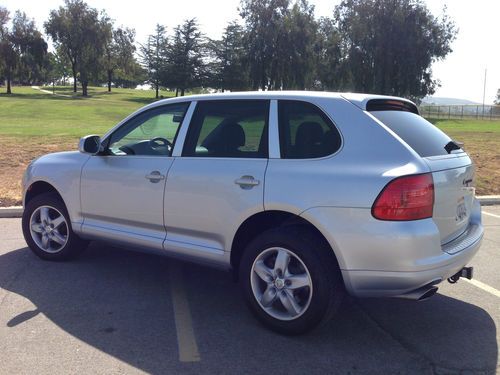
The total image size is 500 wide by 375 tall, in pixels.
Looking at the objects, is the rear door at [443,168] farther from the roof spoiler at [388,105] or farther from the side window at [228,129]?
the side window at [228,129]

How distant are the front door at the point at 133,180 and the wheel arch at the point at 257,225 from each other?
73 centimetres

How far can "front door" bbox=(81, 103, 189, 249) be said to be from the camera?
15.1ft

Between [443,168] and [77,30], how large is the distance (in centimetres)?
6643

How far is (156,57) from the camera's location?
8025cm

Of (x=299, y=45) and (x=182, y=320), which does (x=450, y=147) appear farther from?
(x=299, y=45)

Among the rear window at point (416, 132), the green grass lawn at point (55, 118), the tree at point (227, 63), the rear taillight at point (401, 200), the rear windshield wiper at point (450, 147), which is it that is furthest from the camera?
the tree at point (227, 63)

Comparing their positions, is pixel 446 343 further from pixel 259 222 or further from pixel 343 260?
pixel 259 222

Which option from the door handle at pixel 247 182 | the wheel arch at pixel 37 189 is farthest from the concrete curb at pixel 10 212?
the door handle at pixel 247 182

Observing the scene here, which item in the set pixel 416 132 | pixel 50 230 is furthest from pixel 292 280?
pixel 50 230

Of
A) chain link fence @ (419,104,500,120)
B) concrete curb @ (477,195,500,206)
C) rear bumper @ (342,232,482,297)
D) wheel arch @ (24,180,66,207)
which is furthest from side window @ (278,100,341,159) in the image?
chain link fence @ (419,104,500,120)

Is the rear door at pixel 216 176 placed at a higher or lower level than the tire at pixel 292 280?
higher

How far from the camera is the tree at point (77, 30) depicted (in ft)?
209

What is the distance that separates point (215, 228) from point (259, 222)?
1.15ft

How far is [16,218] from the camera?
794 centimetres
